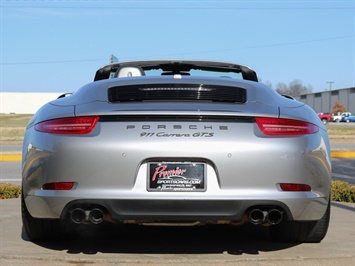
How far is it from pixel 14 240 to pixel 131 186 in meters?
1.47

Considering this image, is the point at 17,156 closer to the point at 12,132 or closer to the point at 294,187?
the point at 294,187

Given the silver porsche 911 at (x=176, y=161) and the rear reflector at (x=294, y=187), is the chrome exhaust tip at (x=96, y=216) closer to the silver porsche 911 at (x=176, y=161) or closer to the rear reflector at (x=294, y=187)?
the silver porsche 911 at (x=176, y=161)

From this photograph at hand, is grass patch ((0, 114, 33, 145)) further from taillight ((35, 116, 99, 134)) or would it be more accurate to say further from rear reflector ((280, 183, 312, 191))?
rear reflector ((280, 183, 312, 191))

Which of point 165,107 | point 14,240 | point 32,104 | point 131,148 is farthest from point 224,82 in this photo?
point 32,104

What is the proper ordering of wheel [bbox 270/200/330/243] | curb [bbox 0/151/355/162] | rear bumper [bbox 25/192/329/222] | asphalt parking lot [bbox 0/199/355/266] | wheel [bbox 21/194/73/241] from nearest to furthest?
rear bumper [bbox 25/192/329/222], asphalt parking lot [bbox 0/199/355/266], wheel [bbox 21/194/73/241], wheel [bbox 270/200/330/243], curb [bbox 0/151/355/162]

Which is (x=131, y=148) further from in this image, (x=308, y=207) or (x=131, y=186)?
(x=308, y=207)

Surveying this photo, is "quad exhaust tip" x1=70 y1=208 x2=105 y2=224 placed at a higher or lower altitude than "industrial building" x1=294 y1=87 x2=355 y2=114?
higher

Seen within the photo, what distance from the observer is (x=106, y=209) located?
137 inches

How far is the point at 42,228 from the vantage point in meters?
4.14

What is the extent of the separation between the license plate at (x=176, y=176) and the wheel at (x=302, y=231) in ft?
3.70

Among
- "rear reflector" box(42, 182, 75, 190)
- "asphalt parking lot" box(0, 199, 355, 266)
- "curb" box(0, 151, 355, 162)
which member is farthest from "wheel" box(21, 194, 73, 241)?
"curb" box(0, 151, 355, 162)

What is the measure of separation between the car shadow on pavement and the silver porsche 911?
592 millimetres

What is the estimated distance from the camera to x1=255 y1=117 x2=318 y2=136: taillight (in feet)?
11.5

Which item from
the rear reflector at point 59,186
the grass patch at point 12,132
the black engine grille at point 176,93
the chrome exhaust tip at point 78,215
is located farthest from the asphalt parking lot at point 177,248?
the grass patch at point 12,132
